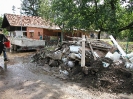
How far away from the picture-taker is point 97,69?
566 cm

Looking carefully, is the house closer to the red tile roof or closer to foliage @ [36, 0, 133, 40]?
the red tile roof

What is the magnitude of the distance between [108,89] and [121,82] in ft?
2.02

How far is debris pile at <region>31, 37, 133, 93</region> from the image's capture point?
16.6 feet

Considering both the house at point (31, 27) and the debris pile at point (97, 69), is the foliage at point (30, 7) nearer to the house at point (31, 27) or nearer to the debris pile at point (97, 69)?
the house at point (31, 27)

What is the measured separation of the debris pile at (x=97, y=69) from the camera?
199 inches

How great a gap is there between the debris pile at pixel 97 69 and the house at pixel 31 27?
1602cm

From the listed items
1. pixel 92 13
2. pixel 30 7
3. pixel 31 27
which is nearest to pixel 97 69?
pixel 92 13

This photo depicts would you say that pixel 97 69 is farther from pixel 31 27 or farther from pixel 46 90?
pixel 31 27

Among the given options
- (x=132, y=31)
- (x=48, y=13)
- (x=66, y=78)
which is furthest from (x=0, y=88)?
(x=48, y=13)

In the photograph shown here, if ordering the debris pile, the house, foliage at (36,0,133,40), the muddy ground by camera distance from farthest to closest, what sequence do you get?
the house
foliage at (36,0,133,40)
the debris pile
the muddy ground

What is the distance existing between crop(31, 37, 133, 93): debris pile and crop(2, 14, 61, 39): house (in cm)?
1602

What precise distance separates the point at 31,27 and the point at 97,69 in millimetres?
20778

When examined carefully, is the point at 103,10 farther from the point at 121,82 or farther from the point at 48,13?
the point at 48,13

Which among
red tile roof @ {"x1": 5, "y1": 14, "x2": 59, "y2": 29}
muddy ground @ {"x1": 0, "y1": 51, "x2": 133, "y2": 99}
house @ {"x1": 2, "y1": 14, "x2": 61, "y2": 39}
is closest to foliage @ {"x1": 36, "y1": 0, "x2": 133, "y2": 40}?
muddy ground @ {"x1": 0, "y1": 51, "x2": 133, "y2": 99}
